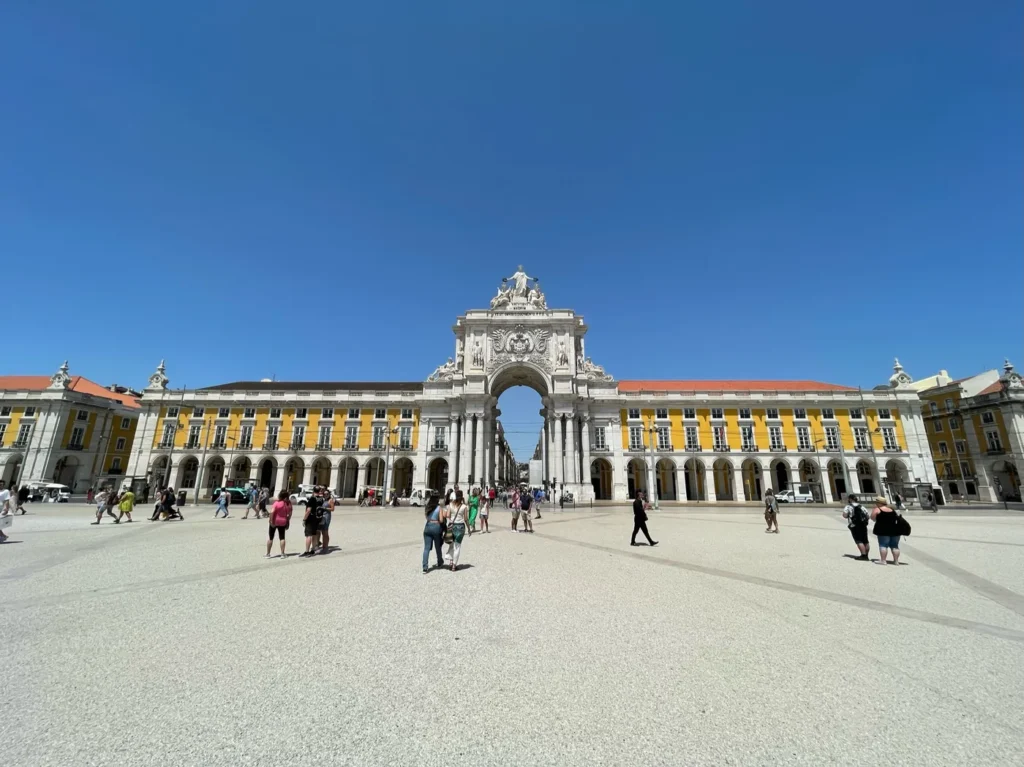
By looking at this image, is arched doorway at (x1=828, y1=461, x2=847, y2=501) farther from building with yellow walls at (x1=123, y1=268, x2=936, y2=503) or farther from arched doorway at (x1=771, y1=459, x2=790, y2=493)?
arched doorway at (x1=771, y1=459, x2=790, y2=493)

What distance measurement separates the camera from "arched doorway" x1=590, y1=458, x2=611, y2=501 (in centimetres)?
5616

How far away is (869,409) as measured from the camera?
5141 centimetres

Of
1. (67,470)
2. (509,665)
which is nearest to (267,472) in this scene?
(67,470)

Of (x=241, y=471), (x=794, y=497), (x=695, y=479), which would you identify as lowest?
(x=794, y=497)

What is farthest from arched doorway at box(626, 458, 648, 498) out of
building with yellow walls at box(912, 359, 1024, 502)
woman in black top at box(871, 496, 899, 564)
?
woman in black top at box(871, 496, 899, 564)

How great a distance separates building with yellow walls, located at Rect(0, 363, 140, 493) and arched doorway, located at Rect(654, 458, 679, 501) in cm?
6571

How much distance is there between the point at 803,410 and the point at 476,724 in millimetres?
59405

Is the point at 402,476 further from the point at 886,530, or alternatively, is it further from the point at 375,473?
the point at 886,530

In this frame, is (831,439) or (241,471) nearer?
(831,439)

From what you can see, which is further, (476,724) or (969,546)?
(969,546)

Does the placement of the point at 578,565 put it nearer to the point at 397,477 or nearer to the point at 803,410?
the point at 397,477

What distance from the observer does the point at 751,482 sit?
54.6 meters

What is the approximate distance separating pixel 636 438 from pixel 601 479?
8.42m

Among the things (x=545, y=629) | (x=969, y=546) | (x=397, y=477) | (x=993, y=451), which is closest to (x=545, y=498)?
(x=397, y=477)
